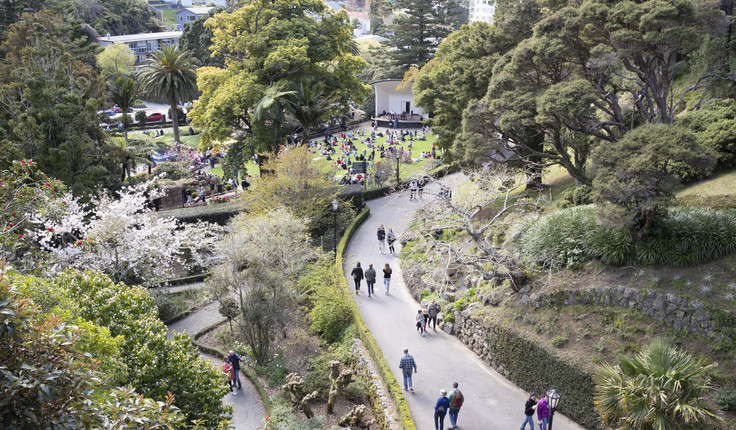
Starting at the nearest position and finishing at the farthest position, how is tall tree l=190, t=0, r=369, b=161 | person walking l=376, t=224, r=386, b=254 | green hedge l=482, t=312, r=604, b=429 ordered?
green hedge l=482, t=312, r=604, b=429 → person walking l=376, t=224, r=386, b=254 → tall tree l=190, t=0, r=369, b=161

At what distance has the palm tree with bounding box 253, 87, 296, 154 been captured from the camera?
1081 inches

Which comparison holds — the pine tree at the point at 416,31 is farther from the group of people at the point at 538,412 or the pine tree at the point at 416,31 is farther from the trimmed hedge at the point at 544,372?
the group of people at the point at 538,412

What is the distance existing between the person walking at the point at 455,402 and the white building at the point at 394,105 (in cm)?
4006

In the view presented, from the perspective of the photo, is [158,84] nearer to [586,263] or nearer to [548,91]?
[548,91]

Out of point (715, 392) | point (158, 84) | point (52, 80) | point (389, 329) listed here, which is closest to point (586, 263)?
point (715, 392)

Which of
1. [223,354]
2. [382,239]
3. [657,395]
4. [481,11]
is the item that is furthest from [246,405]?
[481,11]

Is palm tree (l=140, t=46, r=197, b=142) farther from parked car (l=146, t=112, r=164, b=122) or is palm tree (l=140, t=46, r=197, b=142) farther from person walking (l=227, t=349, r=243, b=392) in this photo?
person walking (l=227, t=349, r=243, b=392)

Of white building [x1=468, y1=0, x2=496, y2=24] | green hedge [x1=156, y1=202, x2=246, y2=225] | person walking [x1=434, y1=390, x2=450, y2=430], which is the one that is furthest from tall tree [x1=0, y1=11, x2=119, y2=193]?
white building [x1=468, y1=0, x2=496, y2=24]

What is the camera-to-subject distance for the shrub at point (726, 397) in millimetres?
10703

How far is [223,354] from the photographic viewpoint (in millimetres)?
16703

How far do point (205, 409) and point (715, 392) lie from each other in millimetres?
9800

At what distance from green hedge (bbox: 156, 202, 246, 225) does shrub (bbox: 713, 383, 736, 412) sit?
61.2 feet

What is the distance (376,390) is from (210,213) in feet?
46.4

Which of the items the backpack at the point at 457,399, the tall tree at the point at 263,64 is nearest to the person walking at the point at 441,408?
the backpack at the point at 457,399
